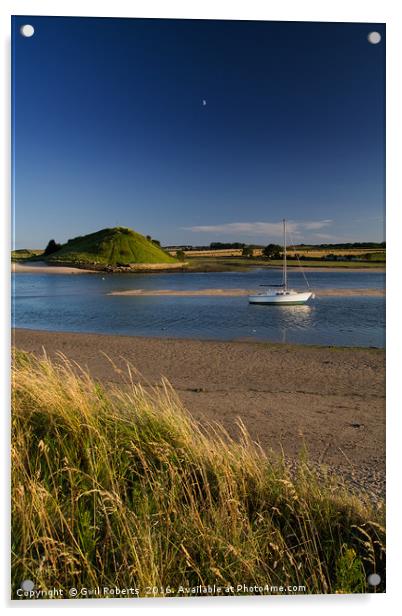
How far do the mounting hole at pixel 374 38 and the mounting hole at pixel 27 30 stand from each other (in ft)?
6.98

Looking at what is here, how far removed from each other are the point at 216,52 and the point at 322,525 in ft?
10.2

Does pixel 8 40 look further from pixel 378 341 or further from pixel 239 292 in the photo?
pixel 239 292

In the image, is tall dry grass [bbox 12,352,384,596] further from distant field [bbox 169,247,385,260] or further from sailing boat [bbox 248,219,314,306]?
sailing boat [bbox 248,219,314,306]

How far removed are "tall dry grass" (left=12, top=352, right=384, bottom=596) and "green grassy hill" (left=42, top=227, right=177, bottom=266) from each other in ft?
6.65

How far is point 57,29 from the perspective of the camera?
3.04m

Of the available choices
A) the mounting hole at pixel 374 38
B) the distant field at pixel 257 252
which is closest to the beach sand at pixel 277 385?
the distant field at pixel 257 252

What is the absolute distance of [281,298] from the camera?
63.0 ft

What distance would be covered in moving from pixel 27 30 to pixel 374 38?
7.19 ft

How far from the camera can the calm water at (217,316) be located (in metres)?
13.5

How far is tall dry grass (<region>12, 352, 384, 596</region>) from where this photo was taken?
2.40m

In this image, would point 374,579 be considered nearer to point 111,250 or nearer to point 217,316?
point 111,250
